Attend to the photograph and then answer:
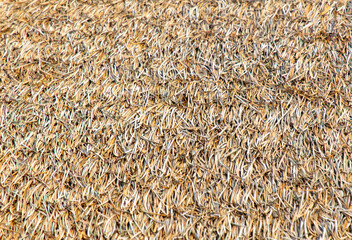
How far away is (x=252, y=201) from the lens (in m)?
1.05

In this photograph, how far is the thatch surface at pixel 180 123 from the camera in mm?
1049

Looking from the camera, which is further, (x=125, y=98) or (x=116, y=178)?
(x=125, y=98)

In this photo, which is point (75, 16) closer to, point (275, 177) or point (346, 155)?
point (275, 177)

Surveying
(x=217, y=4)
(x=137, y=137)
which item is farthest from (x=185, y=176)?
(x=217, y=4)

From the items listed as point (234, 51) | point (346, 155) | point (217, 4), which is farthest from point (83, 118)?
point (346, 155)

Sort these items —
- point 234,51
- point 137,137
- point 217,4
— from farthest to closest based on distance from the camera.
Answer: point 217,4
point 234,51
point 137,137

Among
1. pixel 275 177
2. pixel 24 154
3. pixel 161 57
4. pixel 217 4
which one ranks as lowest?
pixel 24 154

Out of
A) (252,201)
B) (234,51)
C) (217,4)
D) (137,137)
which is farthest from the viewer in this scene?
(217,4)

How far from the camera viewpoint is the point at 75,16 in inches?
57.3

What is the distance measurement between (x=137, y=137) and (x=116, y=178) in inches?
6.3

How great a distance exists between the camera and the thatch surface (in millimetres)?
1049

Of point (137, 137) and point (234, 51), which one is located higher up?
point (234, 51)

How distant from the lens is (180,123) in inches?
45.9

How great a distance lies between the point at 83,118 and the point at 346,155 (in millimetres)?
A: 928
